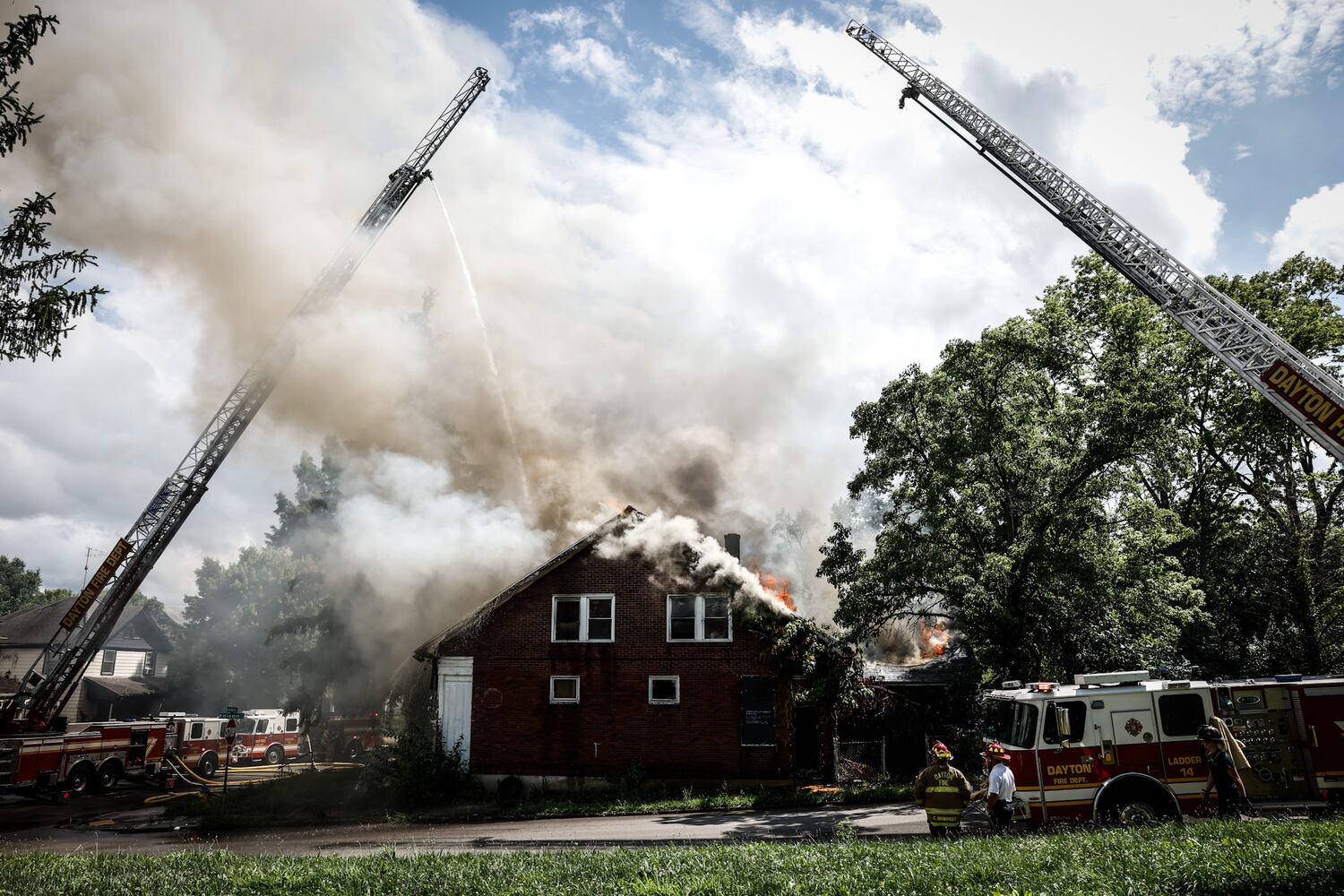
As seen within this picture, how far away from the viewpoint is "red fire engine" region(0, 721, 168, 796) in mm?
22719

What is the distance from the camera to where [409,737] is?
2228cm

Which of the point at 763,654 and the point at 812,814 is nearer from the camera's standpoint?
the point at 812,814

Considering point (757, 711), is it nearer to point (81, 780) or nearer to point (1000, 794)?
point (1000, 794)

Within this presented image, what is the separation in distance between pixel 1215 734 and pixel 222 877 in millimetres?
13819

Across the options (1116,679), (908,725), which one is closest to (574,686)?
(908,725)

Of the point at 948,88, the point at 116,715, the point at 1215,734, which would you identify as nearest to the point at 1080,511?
the point at 1215,734

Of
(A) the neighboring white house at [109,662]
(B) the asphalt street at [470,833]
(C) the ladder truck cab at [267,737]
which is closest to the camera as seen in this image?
(B) the asphalt street at [470,833]

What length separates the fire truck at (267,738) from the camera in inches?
1321

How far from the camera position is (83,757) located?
80.9 feet

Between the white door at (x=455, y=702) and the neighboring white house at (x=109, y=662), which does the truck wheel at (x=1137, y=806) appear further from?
the neighboring white house at (x=109, y=662)

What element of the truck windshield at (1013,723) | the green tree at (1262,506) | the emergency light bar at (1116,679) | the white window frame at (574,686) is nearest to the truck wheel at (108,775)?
the white window frame at (574,686)

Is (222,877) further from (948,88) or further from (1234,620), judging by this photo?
(1234,620)

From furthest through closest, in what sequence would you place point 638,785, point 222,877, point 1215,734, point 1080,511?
1. point 638,785
2. point 1080,511
3. point 1215,734
4. point 222,877

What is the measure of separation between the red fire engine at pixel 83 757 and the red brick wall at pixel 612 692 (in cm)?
1187
